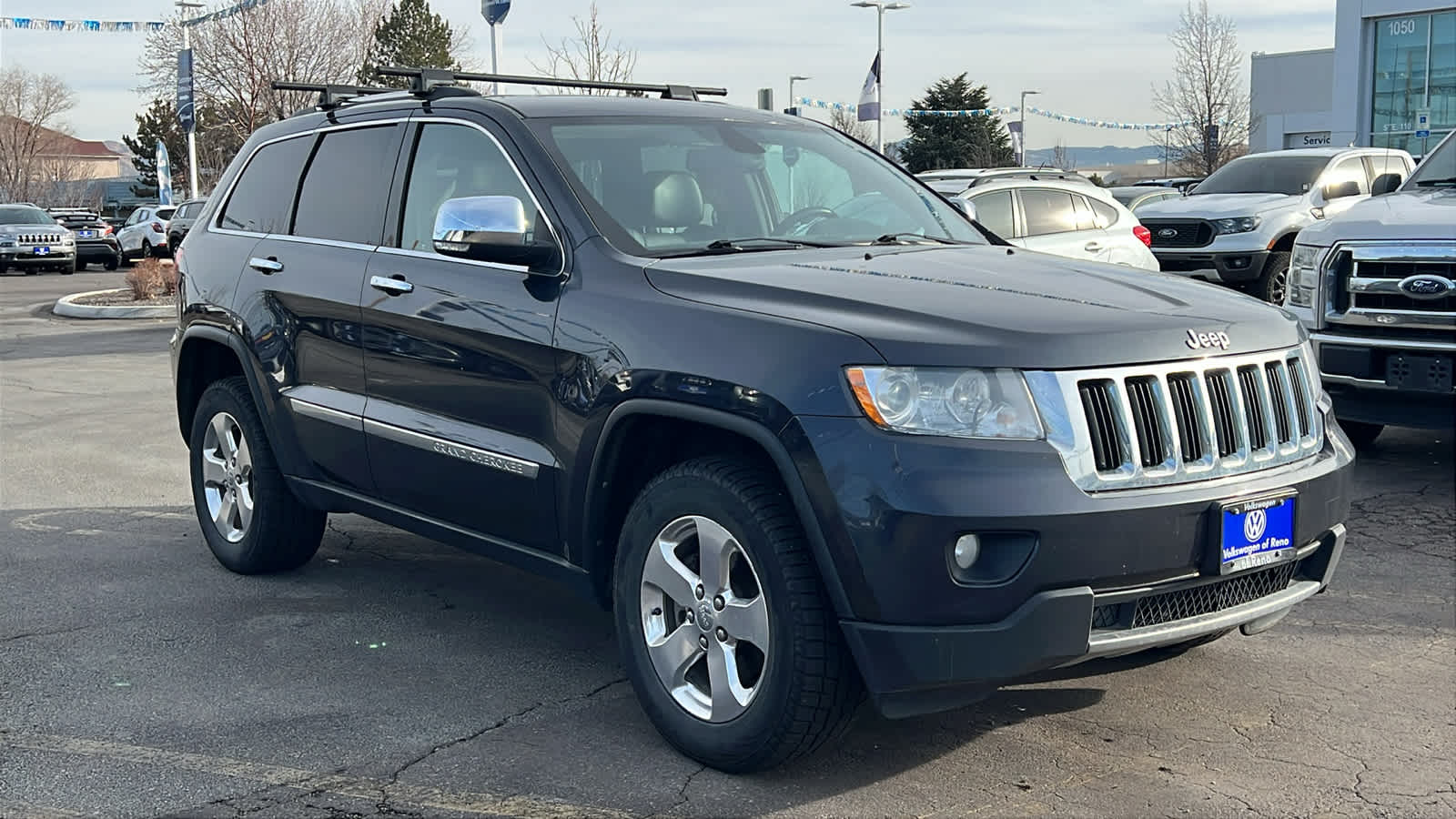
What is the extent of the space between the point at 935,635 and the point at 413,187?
102 inches

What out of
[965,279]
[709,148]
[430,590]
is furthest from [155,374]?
[965,279]

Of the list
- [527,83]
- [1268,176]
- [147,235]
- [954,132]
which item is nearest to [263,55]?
[147,235]

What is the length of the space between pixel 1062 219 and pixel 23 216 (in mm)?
26724

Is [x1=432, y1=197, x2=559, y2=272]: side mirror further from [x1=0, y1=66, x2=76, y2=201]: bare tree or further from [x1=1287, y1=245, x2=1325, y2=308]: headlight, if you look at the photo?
[x1=0, y1=66, x2=76, y2=201]: bare tree

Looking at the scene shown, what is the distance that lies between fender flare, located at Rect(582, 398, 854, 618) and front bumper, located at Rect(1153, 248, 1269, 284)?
36.8 feet

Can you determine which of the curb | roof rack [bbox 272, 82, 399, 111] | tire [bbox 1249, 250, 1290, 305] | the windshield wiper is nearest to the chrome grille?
the windshield wiper

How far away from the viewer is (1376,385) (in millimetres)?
7270

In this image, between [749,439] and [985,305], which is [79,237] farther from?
[985,305]

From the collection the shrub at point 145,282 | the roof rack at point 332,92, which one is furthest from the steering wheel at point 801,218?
the shrub at point 145,282

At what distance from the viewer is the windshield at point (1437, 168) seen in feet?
28.0

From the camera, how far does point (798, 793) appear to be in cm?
376

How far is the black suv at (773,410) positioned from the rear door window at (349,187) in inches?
0.7

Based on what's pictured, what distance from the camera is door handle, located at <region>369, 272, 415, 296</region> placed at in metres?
4.82

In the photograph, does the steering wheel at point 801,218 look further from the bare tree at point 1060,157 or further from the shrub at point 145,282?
the bare tree at point 1060,157
